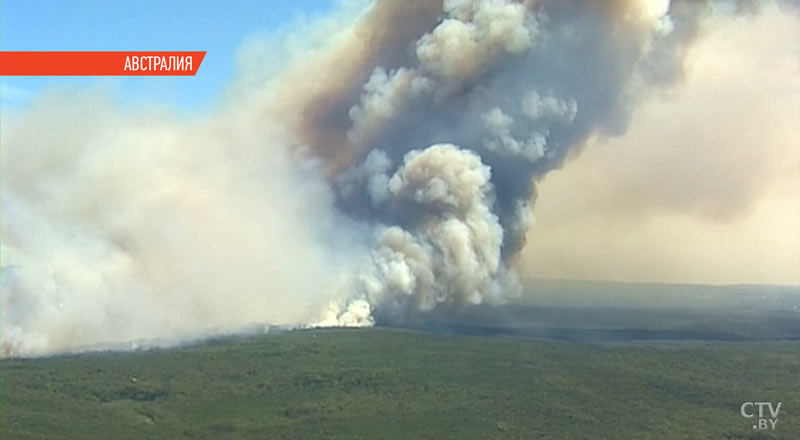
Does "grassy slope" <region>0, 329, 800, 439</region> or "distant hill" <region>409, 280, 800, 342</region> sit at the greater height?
"distant hill" <region>409, 280, 800, 342</region>

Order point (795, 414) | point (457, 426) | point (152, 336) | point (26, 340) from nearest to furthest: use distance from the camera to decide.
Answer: point (457, 426) → point (795, 414) → point (26, 340) → point (152, 336)

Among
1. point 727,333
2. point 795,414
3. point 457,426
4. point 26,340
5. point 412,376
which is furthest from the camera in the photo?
point 727,333

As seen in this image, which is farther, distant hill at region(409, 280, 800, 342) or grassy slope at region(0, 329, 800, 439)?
distant hill at region(409, 280, 800, 342)

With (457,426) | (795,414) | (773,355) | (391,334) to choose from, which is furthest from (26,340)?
(773,355)

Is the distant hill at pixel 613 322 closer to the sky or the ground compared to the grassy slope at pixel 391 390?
closer to the sky

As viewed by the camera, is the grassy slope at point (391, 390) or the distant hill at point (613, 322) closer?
the grassy slope at point (391, 390)

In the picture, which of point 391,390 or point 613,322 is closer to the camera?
point 391,390

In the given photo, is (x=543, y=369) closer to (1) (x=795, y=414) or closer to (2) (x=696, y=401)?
(2) (x=696, y=401)

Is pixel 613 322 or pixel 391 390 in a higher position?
pixel 613 322
